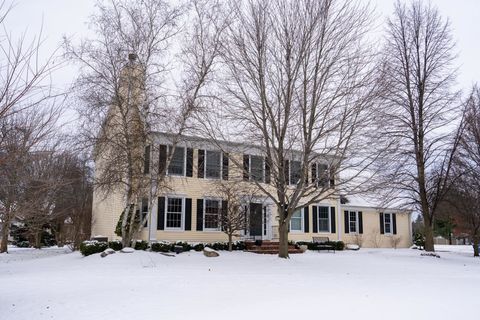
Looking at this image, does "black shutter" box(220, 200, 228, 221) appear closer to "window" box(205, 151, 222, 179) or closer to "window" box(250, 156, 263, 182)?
"window" box(205, 151, 222, 179)

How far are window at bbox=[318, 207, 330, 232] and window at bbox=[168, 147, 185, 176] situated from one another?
8992 mm

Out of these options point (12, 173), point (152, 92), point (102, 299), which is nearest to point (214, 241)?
point (152, 92)

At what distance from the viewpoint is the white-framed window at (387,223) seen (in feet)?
96.4

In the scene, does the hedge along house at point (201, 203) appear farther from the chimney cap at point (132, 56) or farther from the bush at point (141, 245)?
the chimney cap at point (132, 56)

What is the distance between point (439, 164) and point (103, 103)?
17099mm

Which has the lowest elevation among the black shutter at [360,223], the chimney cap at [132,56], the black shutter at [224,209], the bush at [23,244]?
the bush at [23,244]

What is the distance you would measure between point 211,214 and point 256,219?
2.58 metres

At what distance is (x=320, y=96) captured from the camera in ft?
49.9

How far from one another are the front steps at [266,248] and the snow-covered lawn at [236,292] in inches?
235

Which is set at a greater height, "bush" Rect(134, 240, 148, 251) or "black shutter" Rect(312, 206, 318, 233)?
"black shutter" Rect(312, 206, 318, 233)

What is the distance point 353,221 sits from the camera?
28250mm

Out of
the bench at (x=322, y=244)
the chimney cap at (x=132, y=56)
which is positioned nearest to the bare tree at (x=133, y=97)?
the chimney cap at (x=132, y=56)

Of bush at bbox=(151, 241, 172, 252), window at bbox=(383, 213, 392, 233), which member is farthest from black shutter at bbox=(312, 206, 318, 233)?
bush at bbox=(151, 241, 172, 252)

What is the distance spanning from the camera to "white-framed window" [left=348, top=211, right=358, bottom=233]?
92.2 feet
